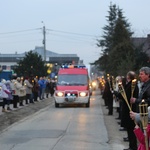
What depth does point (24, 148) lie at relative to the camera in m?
10.9

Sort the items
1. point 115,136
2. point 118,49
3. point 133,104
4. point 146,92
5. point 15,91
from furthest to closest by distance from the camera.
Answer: point 118,49 → point 15,91 → point 115,136 → point 133,104 → point 146,92

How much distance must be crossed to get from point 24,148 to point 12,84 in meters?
12.8

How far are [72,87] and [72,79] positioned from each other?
3.02 ft

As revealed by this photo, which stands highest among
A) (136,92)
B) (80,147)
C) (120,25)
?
(120,25)

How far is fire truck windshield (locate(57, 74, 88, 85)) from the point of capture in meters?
27.9

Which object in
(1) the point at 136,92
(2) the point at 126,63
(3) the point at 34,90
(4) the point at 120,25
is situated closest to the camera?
(1) the point at 136,92

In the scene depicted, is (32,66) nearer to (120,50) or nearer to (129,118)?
(120,50)

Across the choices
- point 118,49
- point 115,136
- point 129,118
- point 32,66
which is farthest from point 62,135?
point 32,66

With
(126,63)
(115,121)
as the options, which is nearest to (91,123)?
(115,121)

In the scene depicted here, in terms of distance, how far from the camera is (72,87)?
2730 centimetres

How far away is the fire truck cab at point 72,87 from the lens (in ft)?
88.0

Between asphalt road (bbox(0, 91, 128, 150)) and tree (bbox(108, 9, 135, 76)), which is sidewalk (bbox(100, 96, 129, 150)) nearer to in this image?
asphalt road (bbox(0, 91, 128, 150))

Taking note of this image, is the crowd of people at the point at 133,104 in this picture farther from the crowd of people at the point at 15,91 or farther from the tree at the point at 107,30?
the tree at the point at 107,30

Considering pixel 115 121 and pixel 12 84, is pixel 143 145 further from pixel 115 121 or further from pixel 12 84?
pixel 12 84
